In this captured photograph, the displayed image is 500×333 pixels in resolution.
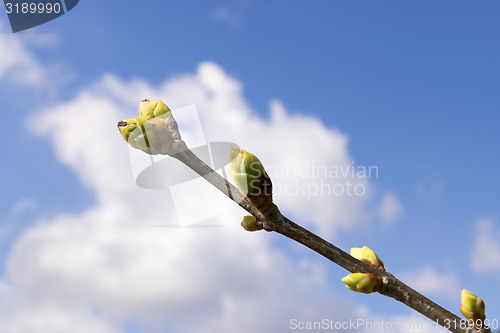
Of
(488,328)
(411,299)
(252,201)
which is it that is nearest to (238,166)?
(252,201)

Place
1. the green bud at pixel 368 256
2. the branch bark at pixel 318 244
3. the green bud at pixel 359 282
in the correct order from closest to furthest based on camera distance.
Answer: the branch bark at pixel 318 244 → the green bud at pixel 359 282 → the green bud at pixel 368 256

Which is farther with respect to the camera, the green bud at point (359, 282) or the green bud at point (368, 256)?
the green bud at point (368, 256)

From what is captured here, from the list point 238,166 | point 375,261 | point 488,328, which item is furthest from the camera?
point 375,261

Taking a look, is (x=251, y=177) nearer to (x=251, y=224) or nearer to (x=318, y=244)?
(x=251, y=224)

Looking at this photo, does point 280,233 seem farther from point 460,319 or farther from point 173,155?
point 460,319

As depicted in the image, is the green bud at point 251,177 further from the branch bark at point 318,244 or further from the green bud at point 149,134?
the green bud at point 149,134

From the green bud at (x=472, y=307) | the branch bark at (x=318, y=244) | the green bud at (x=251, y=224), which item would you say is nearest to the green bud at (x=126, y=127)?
the branch bark at (x=318, y=244)

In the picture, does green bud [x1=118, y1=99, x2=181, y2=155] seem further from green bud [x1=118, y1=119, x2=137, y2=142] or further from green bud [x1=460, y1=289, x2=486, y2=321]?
green bud [x1=460, y1=289, x2=486, y2=321]
